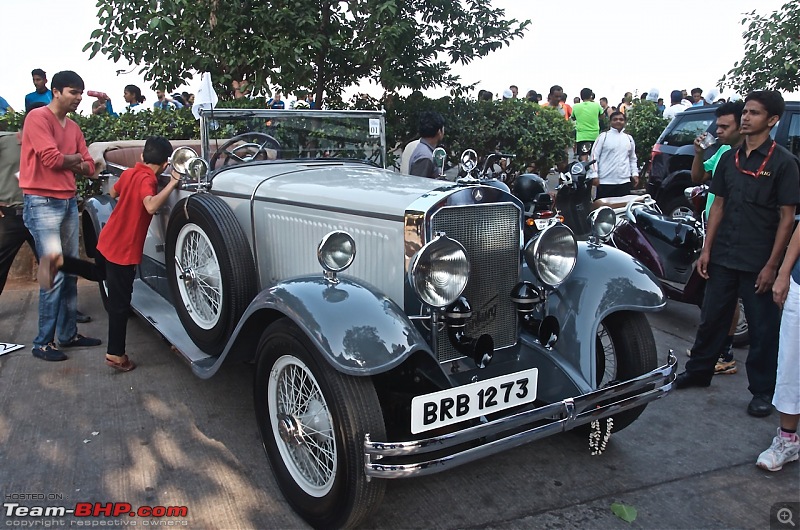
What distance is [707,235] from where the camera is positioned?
356 cm

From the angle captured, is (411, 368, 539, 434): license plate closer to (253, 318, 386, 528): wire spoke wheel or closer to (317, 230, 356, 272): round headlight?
(253, 318, 386, 528): wire spoke wheel

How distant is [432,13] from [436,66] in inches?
26.7

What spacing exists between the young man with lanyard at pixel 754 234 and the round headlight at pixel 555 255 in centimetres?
110

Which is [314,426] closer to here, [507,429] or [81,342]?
[507,429]

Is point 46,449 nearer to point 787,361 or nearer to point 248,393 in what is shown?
point 248,393

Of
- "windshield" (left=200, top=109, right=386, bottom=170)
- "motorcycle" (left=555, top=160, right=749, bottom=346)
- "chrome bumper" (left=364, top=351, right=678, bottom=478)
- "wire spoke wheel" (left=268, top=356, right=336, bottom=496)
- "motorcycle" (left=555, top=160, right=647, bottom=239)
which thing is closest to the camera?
"chrome bumper" (left=364, top=351, right=678, bottom=478)

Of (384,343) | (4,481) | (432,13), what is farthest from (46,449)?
(432,13)

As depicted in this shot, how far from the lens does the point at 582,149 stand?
10953 millimetres

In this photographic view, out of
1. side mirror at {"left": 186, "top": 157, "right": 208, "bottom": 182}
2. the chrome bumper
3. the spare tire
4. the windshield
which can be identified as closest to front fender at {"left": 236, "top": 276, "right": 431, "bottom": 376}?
the chrome bumper

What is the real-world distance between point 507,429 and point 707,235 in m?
2.04

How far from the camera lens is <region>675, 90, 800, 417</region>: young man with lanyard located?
3.17m

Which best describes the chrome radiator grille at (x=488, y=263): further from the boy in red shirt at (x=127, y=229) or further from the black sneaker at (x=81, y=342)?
the black sneaker at (x=81, y=342)

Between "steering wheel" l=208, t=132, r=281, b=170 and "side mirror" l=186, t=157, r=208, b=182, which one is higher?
"steering wheel" l=208, t=132, r=281, b=170

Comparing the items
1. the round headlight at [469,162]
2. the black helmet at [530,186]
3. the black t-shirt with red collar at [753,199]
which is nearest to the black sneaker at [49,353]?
the round headlight at [469,162]
